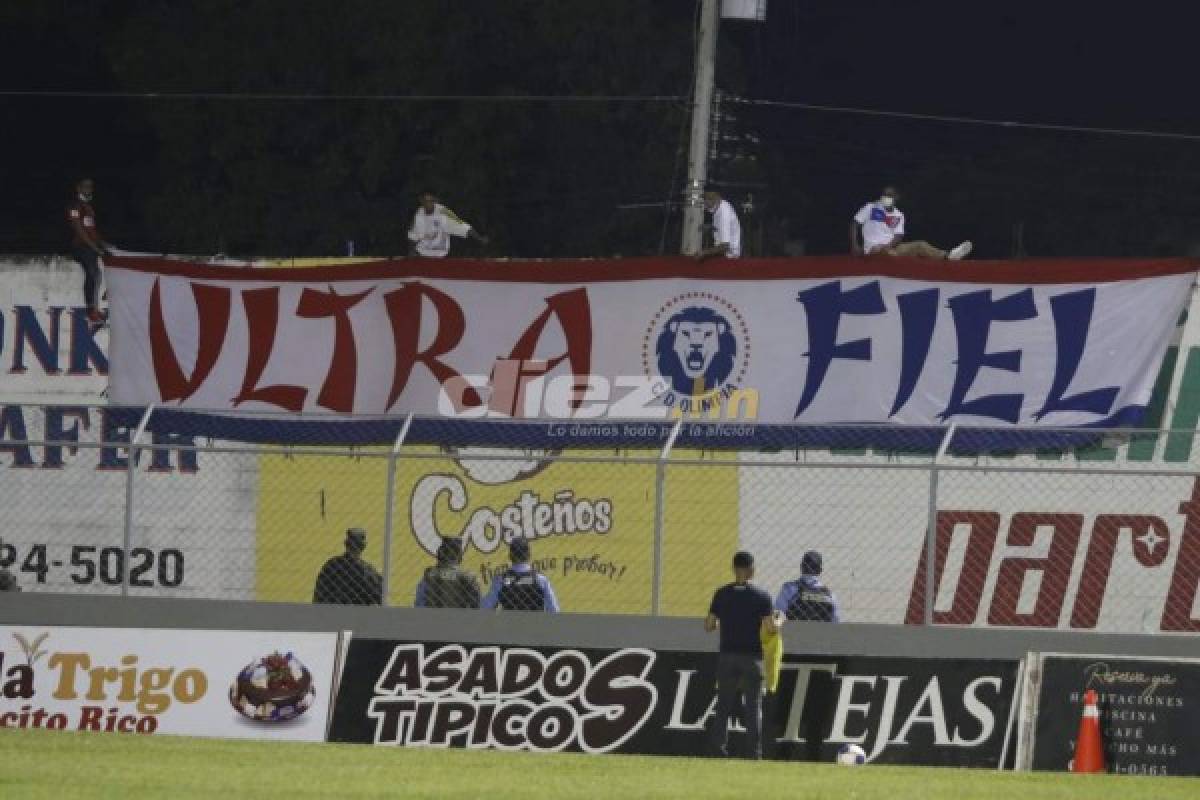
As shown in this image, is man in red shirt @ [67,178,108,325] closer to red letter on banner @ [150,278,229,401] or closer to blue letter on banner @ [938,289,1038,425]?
red letter on banner @ [150,278,229,401]

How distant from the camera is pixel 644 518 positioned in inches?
1022

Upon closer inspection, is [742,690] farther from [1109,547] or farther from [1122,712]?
[1109,547]

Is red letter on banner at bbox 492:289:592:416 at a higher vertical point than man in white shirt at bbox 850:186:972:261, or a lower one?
lower

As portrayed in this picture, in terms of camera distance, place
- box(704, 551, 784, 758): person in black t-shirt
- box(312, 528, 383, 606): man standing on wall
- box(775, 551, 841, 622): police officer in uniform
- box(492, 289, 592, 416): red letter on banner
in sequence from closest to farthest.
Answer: box(704, 551, 784, 758): person in black t-shirt
box(775, 551, 841, 622): police officer in uniform
box(312, 528, 383, 606): man standing on wall
box(492, 289, 592, 416): red letter on banner

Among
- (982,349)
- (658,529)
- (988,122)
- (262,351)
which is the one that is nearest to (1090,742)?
(658,529)

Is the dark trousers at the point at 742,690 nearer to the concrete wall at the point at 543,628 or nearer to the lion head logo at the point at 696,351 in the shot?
the concrete wall at the point at 543,628

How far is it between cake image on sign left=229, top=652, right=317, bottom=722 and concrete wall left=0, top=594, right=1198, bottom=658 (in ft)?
1.36

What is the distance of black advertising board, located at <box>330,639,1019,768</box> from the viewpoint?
2117cm

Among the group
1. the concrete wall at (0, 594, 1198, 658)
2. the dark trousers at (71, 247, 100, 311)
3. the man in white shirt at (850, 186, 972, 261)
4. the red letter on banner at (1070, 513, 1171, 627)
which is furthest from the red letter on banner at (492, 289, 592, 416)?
the dark trousers at (71, 247, 100, 311)

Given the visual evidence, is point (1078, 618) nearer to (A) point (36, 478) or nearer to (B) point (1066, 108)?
(A) point (36, 478)

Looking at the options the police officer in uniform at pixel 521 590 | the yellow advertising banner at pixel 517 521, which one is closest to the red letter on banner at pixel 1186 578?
the yellow advertising banner at pixel 517 521

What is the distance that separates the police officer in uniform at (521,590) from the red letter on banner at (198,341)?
5.59m

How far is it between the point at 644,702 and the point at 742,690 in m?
1.10

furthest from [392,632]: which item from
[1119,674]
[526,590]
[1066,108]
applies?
[1066,108]
